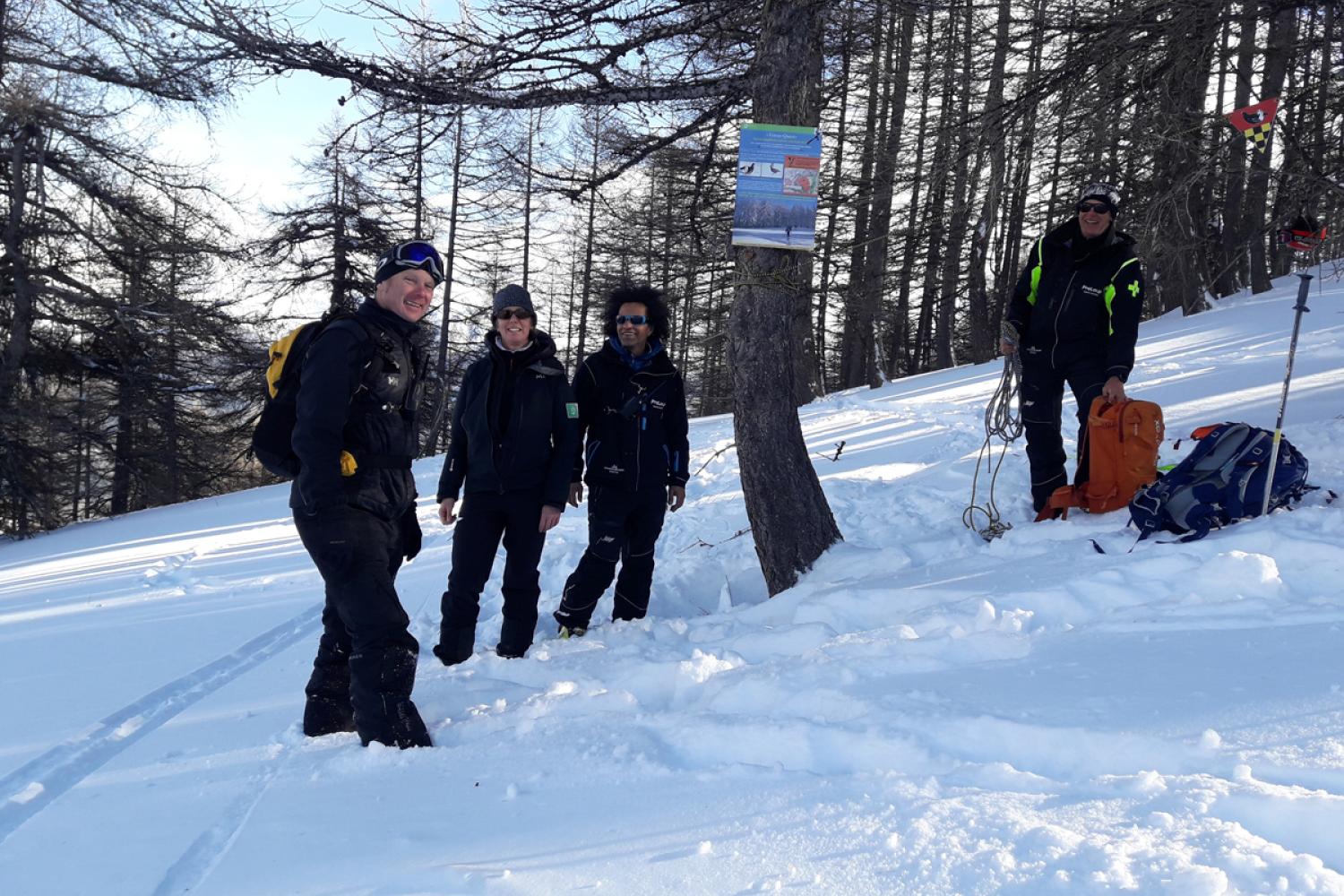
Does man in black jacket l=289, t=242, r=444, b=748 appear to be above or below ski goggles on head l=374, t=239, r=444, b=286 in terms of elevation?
below

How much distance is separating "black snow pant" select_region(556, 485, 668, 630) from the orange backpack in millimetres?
2386

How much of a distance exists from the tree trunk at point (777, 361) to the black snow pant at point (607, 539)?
2.35ft

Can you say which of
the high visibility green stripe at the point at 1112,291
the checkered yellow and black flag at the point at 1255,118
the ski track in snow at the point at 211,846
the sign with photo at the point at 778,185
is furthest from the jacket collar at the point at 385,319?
the checkered yellow and black flag at the point at 1255,118

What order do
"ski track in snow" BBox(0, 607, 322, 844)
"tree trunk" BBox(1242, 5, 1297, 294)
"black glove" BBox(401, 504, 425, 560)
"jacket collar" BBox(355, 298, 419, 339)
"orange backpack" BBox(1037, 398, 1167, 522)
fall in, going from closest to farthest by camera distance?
"ski track in snow" BBox(0, 607, 322, 844)
"jacket collar" BBox(355, 298, 419, 339)
"black glove" BBox(401, 504, 425, 560)
"orange backpack" BBox(1037, 398, 1167, 522)
"tree trunk" BBox(1242, 5, 1297, 294)

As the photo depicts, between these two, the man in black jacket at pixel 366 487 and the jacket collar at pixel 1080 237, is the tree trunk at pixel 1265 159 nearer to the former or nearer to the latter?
the jacket collar at pixel 1080 237

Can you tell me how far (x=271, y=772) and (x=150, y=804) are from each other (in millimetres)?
356

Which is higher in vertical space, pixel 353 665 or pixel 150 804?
pixel 353 665

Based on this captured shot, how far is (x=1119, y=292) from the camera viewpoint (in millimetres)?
5047

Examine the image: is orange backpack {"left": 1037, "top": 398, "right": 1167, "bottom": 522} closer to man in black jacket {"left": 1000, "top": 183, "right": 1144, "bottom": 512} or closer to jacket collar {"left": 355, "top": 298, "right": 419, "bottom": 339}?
man in black jacket {"left": 1000, "top": 183, "right": 1144, "bottom": 512}

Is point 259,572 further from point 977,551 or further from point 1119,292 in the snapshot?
point 1119,292

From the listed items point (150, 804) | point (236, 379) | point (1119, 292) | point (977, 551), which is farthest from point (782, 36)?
point (236, 379)

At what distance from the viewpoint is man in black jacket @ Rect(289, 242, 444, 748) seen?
10.2ft

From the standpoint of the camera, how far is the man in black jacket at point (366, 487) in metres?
3.10

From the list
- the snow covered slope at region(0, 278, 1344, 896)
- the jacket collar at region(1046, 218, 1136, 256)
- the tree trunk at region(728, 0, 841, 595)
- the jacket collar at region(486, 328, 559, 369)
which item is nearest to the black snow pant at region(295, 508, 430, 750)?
the snow covered slope at region(0, 278, 1344, 896)
